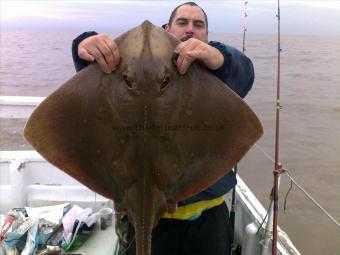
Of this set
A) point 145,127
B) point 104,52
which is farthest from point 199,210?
point 104,52

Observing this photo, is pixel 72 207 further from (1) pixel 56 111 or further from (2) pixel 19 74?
(2) pixel 19 74

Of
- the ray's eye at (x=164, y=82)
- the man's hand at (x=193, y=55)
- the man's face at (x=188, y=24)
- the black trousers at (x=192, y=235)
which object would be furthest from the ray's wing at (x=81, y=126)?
the man's face at (x=188, y=24)

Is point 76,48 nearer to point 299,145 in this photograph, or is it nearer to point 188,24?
point 188,24

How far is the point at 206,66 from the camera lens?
6.79ft

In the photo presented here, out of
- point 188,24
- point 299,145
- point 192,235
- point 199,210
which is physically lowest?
point 299,145

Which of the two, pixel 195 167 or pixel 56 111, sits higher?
pixel 56 111

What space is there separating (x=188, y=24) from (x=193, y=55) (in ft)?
3.69

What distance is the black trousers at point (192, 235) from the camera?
2795 mm

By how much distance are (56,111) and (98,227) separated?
2.37m

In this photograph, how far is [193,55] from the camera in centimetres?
191

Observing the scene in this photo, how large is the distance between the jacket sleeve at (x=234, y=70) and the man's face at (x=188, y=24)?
1.38ft

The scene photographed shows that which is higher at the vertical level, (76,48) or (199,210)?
(76,48)

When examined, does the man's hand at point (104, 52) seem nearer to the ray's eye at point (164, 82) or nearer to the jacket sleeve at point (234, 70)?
the ray's eye at point (164, 82)

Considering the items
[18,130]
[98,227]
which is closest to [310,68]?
[18,130]
